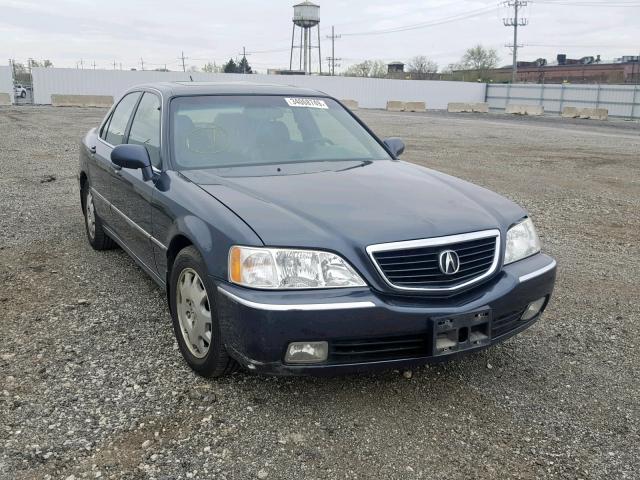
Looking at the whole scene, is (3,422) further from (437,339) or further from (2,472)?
(437,339)

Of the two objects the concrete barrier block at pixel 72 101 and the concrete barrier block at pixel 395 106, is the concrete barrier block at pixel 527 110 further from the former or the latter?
the concrete barrier block at pixel 72 101

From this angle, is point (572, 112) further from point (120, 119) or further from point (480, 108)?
point (120, 119)

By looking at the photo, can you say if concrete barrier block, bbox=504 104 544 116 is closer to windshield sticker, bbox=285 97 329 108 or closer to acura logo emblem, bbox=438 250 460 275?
windshield sticker, bbox=285 97 329 108

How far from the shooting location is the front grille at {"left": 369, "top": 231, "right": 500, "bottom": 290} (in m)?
2.79

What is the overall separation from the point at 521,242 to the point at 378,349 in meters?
1.10

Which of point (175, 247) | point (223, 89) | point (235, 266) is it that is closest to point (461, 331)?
point (235, 266)

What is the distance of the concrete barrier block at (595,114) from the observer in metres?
36.5

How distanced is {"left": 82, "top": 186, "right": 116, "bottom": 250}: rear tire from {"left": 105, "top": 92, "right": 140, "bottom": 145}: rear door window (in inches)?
27.4

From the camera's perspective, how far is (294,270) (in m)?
2.75

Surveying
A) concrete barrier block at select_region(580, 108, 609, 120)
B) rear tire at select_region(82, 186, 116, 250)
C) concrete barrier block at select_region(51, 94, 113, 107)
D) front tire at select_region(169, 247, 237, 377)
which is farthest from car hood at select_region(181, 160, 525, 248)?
concrete barrier block at select_region(51, 94, 113, 107)

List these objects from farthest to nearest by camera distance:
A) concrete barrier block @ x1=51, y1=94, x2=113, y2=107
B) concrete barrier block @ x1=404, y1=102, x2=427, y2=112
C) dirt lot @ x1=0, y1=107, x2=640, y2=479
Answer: concrete barrier block @ x1=404, y1=102, x2=427, y2=112
concrete barrier block @ x1=51, y1=94, x2=113, y2=107
dirt lot @ x1=0, y1=107, x2=640, y2=479

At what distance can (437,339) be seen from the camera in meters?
2.80

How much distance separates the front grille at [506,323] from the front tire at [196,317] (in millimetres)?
1338

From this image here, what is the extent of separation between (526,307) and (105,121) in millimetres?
4226
